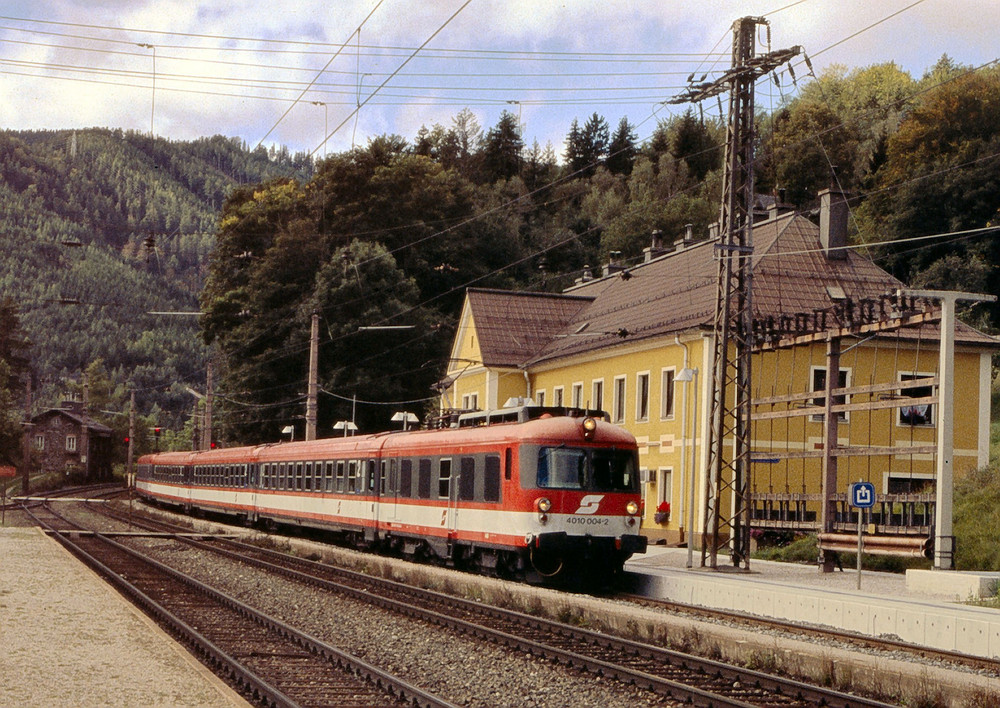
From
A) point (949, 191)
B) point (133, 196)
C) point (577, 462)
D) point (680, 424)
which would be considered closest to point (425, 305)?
point (949, 191)

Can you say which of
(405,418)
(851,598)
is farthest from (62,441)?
(851,598)

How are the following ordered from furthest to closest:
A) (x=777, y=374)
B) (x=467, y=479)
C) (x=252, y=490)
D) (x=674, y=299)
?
(x=252, y=490) → (x=674, y=299) → (x=777, y=374) → (x=467, y=479)

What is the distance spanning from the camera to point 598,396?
42.9 meters

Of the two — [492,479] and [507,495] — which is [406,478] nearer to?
[492,479]

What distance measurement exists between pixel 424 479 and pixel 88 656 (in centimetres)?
1332

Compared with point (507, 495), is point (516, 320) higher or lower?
higher

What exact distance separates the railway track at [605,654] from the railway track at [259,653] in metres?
2.13

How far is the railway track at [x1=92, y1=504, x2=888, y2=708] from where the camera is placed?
37.2 feet

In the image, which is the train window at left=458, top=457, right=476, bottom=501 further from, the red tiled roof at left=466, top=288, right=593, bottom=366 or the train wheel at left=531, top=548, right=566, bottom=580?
the red tiled roof at left=466, top=288, right=593, bottom=366

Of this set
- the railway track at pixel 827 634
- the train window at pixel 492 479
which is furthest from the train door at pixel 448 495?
the railway track at pixel 827 634

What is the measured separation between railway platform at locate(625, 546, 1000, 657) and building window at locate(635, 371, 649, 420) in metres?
13.5

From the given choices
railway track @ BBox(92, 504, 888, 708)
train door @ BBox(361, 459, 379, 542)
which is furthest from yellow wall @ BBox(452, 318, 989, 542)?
railway track @ BBox(92, 504, 888, 708)

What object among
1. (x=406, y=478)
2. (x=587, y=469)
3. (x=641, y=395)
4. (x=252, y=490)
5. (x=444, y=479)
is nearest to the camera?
(x=587, y=469)

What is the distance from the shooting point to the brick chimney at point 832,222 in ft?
128
